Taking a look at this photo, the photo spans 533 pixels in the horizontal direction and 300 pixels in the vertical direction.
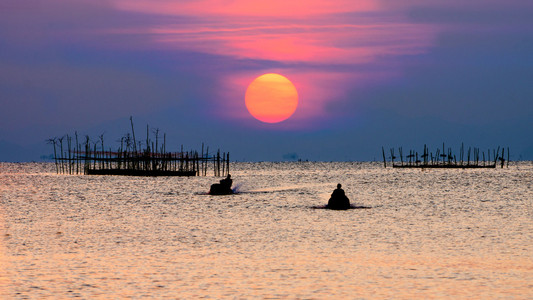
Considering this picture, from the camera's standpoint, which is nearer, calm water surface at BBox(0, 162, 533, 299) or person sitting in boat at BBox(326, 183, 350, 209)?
calm water surface at BBox(0, 162, 533, 299)

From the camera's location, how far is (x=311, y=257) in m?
12.3

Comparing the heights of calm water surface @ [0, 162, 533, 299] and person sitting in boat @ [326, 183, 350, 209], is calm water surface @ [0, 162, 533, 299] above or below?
below

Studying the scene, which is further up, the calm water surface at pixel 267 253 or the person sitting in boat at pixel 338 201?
the person sitting in boat at pixel 338 201

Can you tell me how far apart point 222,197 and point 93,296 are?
69.6 ft

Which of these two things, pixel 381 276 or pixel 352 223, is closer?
pixel 381 276

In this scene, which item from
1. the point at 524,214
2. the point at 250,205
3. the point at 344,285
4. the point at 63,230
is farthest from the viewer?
the point at 250,205

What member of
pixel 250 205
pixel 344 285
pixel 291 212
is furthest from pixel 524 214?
pixel 344 285

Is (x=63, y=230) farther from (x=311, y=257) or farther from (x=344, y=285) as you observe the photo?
(x=344, y=285)

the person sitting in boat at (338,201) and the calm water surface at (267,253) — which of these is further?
the person sitting in boat at (338,201)

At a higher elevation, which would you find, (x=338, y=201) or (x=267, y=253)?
(x=338, y=201)

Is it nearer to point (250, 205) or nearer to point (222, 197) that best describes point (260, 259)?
point (250, 205)

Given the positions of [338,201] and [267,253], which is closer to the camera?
[267,253]

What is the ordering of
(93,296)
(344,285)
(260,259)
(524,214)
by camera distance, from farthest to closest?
(524,214), (260,259), (344,285), (93,296)

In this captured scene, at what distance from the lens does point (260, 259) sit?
12172 mm
